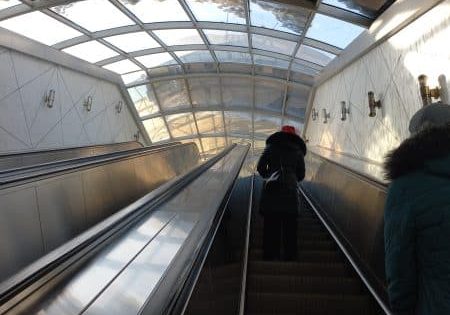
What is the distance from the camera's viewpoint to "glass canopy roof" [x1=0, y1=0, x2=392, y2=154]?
13.3m

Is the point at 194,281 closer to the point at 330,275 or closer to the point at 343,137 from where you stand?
the point at 330,275

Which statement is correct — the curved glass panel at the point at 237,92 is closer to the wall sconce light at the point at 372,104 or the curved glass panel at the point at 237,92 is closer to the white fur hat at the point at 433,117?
the wall sconce light at the point at 372,104

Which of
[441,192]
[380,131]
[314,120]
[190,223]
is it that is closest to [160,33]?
[314,120]

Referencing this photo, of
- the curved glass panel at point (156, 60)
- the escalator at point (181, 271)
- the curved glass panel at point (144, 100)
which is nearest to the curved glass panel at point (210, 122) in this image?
the curved glass panel at point (144, 100)

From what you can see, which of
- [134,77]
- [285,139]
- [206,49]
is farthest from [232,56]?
[285,139]

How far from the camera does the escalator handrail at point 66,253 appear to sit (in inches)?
75.1

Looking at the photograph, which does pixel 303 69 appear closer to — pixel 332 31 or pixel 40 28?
pixel 332 31

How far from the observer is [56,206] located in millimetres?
4316

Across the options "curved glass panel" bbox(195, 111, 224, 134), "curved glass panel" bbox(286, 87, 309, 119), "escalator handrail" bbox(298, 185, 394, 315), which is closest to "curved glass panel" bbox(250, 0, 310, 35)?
"curved glass panel" bbox(286, 87, 309, 119)

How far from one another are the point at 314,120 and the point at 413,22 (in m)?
11.1

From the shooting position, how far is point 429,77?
6.38 metres

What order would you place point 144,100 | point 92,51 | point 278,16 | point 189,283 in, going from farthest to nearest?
point 144,100 < point 92,51 < point 278,16 < point 189,283

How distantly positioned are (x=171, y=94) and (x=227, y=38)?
24.1 ft

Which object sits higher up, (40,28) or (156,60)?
(40,28)
